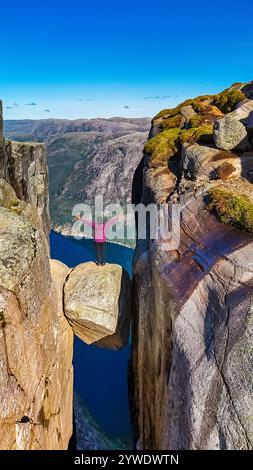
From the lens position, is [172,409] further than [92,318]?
No

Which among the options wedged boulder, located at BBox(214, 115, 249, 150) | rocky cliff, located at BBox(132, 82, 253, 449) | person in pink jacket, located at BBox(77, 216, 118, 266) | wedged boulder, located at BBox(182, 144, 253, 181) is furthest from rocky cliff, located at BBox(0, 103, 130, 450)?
wedged boulder, located at BBox(214, 115, 249, 150)

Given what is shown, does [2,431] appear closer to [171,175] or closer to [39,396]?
[39,396]

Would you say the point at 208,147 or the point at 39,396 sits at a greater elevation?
the point at 208,147

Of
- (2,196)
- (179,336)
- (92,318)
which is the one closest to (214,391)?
(179,336)

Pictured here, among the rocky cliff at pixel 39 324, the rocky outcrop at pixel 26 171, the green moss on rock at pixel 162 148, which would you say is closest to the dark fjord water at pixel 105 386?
the rocky outcrop at pixel 26 171

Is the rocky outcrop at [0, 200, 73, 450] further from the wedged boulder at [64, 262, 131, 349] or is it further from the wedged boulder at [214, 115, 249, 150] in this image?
the wedged boulder at [214, 115, 249, 150]
